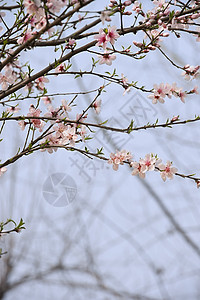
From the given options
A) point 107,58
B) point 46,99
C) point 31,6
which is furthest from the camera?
point 46,99

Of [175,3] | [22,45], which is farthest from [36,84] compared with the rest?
[175,3]

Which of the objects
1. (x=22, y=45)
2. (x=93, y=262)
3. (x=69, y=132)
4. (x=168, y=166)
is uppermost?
(x=93, y=262)

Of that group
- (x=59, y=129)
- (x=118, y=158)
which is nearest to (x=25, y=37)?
(x=59, y=129)

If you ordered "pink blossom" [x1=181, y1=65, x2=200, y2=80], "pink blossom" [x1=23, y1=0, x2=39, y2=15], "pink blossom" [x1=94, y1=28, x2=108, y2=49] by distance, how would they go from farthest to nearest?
"pink blossom" [x1=181, y1=65, x2=200, y2=80] → "pink blossom" [x1=94, y1=28, x2=108, y2=49] → "pink blossom" [x1=23, y1=0, x2=39, y2=15]

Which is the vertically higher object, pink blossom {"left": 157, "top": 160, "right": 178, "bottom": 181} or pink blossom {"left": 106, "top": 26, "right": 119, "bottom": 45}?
pink blossom {"left": 106, "top": 26, "right": 119, "bottom": 45}

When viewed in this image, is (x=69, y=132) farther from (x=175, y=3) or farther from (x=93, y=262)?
(x=93, y=262)

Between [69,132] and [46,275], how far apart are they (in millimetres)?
1953

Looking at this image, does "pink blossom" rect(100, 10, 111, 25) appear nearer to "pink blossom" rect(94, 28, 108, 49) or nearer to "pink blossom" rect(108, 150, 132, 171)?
"pink blossom" rect(94, 28, 108, 49)

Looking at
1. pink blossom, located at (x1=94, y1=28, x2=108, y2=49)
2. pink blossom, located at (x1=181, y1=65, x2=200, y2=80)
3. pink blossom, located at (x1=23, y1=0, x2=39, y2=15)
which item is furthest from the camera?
pink blossom, located at (x1=181, y1=65, x2=200, y2=80)

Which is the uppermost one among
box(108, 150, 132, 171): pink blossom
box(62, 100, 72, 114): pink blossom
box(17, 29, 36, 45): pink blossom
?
box(17, 29, 36, 45): pink blossom

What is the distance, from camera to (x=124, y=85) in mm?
782

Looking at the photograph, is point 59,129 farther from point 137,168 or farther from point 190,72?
point 190,72

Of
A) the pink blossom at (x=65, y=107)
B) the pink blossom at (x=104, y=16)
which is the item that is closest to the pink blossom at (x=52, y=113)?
the pink blossom at (x=65, y=107)

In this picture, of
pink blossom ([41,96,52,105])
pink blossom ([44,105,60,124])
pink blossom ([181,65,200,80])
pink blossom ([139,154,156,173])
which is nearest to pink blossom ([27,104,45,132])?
pink blossom ([44,105,60,124])
